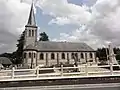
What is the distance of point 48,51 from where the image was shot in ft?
240

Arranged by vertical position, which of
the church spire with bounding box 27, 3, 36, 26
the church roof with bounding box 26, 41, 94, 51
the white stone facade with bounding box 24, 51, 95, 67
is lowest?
the white stone facade with bounding box 24, 51, 95, 67

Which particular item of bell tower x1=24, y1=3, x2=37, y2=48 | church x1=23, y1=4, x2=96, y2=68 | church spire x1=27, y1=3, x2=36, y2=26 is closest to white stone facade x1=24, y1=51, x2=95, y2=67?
church x1=23, y1=4, x2=96, y2=68

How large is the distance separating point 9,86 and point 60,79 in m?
2.72

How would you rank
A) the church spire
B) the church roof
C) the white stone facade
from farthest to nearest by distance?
the church spire → the church roof → the white stone facade

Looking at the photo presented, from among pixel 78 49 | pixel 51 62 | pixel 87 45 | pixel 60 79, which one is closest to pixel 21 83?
pixel 60 79

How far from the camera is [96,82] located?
9109mm

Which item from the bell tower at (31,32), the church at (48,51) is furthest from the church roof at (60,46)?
the bell tower at (31,32)

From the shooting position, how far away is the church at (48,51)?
68750mm

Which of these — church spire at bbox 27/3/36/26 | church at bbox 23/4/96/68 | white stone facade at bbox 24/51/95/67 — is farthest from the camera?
church spire at bbox 27/3/36/26

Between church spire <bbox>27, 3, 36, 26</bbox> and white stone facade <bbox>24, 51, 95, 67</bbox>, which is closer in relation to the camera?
white stone facade <bbox>24, 51, 95, 67</bbox>

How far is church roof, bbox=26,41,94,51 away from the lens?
73863 mm

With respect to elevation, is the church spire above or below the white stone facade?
above

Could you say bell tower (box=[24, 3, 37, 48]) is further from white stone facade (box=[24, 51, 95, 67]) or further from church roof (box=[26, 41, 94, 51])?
white stone facade (box=[24, 51, 95, 67])

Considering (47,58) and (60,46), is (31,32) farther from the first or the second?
(60,46)
